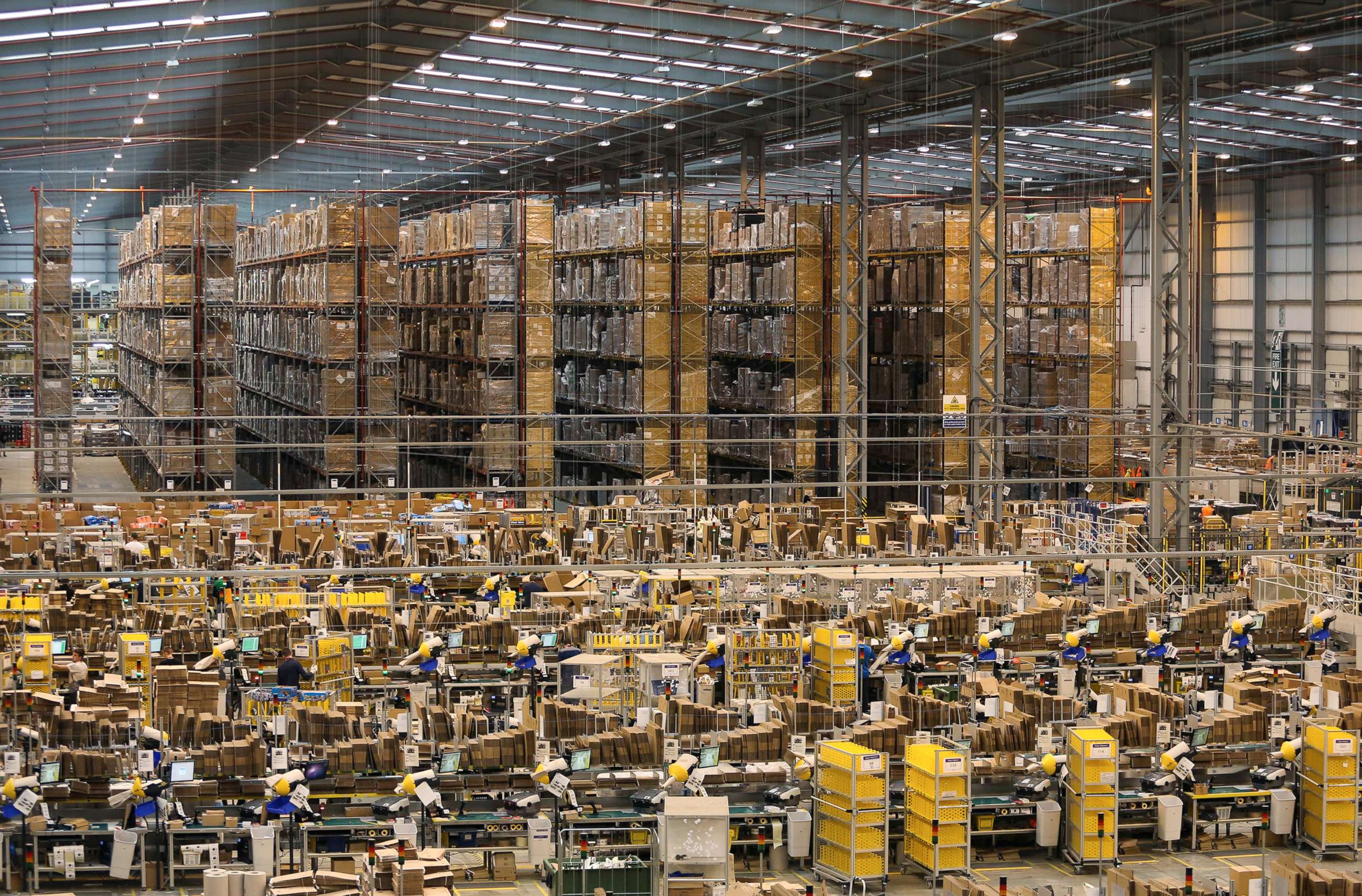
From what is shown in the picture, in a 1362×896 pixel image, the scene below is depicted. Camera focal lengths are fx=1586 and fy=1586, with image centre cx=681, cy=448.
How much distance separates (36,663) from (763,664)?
7.11 metres

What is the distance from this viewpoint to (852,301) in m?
26.1

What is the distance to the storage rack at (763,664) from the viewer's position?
1605cm

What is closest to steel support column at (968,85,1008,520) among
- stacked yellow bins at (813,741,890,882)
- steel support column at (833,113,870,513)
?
steel support column at (833,113,870,513)

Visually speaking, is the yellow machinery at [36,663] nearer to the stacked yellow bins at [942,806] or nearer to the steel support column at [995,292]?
the stacked yellow bins at [942,806]

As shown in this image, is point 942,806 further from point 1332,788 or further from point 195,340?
point 195,340

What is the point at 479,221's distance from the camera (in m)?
25.9

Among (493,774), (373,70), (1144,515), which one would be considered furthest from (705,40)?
(493,774)

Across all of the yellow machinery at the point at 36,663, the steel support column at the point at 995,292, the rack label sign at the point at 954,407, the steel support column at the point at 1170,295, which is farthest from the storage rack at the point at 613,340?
the yellow machinery at the point at 36,663

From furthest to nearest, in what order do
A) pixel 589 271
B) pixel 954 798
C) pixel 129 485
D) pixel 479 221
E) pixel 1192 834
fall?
pixel 129 485 < pixel 589 271 < pixel 479 221 < pixel 1192 834 < pixel 954 798

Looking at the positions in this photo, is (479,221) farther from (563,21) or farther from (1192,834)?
(1192,834)

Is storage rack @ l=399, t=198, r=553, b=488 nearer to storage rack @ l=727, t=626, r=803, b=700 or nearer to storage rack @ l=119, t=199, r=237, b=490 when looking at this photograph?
storage rack @ l=119, t=199, r=237, b=490

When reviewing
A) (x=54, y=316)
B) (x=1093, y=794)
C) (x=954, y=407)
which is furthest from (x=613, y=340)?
(x=1093, y=794)

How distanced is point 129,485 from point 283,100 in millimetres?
11939

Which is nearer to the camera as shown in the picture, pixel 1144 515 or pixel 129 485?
pixel 1144 515
